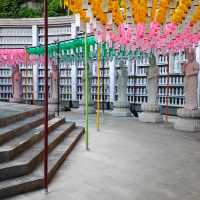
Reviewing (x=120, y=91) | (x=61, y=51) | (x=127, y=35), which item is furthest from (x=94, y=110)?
(x=127, y=35)

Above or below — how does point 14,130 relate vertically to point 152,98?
below

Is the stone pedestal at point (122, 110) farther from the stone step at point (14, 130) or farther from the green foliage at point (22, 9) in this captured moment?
Result: the green foliage at point (22, 9)

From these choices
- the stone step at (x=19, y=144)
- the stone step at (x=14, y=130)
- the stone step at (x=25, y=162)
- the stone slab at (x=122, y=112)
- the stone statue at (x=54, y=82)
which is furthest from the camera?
the stone statue at (x=54, y=82)

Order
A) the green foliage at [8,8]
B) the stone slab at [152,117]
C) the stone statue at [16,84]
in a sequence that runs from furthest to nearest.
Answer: the green foliage at [8,8]
the stone statue at [16,84]
the stone slab at [152,117]

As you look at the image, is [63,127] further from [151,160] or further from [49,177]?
[49,177]

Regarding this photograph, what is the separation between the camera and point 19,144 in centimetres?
530

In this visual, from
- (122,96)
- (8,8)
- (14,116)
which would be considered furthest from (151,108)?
(8,8)

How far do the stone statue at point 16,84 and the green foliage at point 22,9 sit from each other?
636 cm

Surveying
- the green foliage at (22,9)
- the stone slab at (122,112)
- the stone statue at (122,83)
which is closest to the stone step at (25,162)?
the stone slab at (122,112)

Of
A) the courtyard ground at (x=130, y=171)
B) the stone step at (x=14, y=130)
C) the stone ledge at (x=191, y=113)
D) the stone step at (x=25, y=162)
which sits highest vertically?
the stone ledge at (x=191, y=113)

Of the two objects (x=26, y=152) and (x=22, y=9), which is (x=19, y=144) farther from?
(x=22, y=9)

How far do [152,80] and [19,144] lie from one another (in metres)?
7.86

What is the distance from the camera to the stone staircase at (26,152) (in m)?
4.41

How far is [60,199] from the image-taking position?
164 inches
